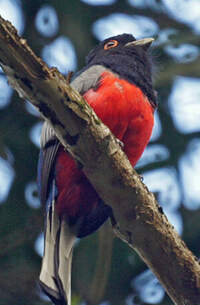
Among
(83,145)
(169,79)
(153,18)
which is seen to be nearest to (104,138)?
(83,145)

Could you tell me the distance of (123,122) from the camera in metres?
4.50

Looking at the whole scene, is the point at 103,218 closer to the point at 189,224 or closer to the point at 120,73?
the point at 120,73

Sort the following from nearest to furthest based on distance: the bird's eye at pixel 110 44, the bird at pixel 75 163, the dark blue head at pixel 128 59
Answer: the bird at pixel 75 163
the dark blue head at pixel 128 59
the bird's eye at pixel 110 44

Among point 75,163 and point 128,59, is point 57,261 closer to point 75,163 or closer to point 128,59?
point 75,163

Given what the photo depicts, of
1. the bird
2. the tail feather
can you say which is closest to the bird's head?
the bird

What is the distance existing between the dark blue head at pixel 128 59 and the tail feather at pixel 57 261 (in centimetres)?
115

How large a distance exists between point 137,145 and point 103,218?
57cm

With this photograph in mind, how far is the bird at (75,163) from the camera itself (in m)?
4.43

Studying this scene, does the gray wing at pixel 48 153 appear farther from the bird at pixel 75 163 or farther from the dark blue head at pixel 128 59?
the dark blue head at pixel 128 59

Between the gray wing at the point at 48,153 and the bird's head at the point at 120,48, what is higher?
the gray wing at the point at 48,153

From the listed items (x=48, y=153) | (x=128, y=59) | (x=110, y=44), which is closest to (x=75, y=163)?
(x=48, y=153)

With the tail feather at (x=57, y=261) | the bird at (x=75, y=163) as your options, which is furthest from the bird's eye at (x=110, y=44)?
the tail feather at (x=57, y=261)

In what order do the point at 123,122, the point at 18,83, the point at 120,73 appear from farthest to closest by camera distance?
the point at 120,73, the point at 123,122, the point at 18,83

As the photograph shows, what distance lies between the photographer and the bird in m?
4.43
